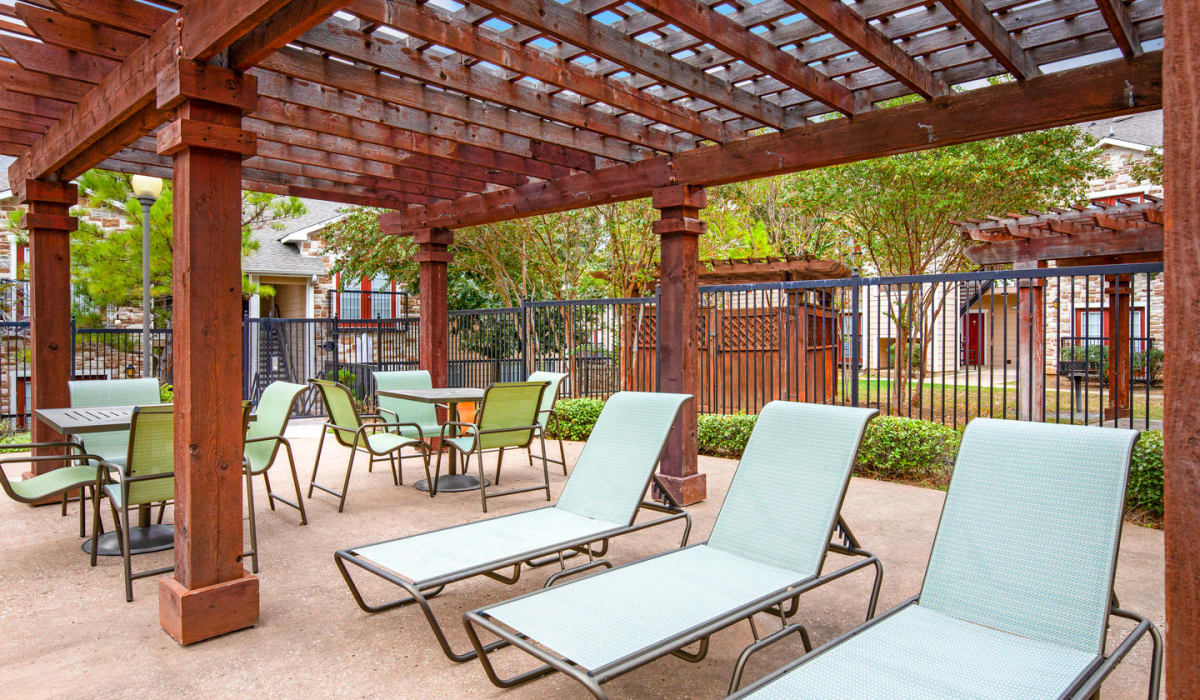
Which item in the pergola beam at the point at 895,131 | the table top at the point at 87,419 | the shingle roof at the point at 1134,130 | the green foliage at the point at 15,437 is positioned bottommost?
the green foliage at the point at 15,437

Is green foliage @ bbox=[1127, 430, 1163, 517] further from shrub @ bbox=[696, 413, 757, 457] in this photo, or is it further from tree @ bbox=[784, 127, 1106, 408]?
tree @ bbox=[784, 127, 1106, 408]

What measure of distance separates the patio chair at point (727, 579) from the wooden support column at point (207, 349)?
1175 millimetres

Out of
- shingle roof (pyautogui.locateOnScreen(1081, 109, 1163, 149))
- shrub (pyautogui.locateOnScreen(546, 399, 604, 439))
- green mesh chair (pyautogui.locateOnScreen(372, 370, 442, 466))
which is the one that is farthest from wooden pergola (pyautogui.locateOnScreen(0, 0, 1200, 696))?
shingle roof (pyautogui.locateOnScreen(1081, 109, 1163, 149))

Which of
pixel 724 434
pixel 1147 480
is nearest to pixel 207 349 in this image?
pixel 724 434

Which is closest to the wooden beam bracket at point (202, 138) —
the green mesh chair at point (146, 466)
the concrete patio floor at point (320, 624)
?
the green mesh chair at point (146, 466)

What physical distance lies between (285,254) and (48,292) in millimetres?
12329

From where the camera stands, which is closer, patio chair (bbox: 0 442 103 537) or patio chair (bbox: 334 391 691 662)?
patio chair (bbox: 334 391 691 662)

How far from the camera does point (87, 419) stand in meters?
4.25

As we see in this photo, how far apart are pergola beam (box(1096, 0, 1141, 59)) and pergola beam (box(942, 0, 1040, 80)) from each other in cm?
38

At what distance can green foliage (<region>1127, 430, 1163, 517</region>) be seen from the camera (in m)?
5.00

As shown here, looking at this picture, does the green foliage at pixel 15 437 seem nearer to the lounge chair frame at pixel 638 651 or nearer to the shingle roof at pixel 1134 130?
the lounge chair frame at pixel 638 651

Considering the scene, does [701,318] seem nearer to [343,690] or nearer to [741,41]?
[741,41]

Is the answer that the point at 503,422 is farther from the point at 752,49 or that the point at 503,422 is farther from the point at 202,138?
the point at 752,49

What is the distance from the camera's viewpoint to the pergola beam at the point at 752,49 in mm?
3104
